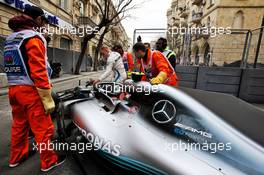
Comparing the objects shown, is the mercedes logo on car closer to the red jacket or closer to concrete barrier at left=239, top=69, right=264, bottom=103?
the red jacket

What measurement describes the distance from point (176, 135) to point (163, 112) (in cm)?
22

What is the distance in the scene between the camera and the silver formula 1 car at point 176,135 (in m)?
1.14

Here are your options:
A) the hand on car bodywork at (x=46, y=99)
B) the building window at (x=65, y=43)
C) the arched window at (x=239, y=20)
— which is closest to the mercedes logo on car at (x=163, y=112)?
the hand on car bodywork at (x=46, y=99)

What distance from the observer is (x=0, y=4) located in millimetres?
9445

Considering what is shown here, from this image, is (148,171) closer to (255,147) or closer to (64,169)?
(255,147)

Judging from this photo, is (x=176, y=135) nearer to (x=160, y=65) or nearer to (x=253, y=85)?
(x=160, y=65)

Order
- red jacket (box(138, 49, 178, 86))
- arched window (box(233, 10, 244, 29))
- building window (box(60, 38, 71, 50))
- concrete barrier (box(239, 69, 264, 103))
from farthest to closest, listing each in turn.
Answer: arched window (box(233, 10, 244, 29)), building window (box(60, 38, 71, 50)), concrete barrier (box(239, 69, 264, 103)), red jacket (box(138, 49, 178, 86))

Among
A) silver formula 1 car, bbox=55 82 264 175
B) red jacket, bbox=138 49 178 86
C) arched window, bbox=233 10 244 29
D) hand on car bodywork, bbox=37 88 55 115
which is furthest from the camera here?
arched window, bbox=233 10 244 29

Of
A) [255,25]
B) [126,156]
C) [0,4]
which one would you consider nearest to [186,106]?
[126,156]

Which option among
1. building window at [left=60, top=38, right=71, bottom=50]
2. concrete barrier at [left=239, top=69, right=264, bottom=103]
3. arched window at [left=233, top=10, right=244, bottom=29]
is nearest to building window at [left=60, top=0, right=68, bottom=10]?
building window at [left=60, top=38, right=71, bottom=50]

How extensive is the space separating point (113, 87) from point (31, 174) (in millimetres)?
1598

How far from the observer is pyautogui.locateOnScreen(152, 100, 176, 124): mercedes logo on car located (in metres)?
1.48

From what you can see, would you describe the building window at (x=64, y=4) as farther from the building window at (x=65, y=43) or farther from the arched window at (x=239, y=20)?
the arched window at (x=239, y=20)

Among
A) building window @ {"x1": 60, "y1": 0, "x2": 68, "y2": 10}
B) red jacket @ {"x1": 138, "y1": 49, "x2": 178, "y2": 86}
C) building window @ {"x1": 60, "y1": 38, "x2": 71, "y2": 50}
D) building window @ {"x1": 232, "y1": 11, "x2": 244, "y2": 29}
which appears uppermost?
building window @ {"x1": 232, "y1": 11, "x2": 244, "y2": 29}
